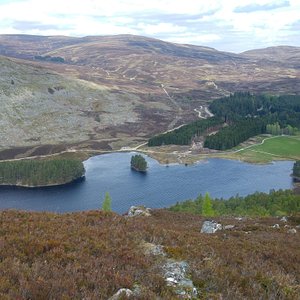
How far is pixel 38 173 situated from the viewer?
145 metres

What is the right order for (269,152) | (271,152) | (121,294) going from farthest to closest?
(271,152), (269,152), (121,294)

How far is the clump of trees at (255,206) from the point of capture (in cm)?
8209

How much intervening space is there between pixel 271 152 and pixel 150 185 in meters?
74.4

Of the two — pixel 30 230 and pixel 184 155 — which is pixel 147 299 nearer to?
pixel 30 230

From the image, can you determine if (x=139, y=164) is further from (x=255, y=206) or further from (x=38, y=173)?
(x=255, y=206)

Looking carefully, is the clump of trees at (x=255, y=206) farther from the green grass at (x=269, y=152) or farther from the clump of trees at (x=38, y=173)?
the green grass at (x=269, y=152)

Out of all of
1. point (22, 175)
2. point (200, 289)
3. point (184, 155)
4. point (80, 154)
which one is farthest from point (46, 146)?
point (200, 289)

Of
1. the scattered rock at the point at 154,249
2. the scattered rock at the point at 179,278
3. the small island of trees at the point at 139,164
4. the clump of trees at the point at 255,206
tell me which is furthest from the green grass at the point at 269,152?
the scattered rock at the point at 179,278

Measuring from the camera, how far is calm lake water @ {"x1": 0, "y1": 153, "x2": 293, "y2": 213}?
393 ft

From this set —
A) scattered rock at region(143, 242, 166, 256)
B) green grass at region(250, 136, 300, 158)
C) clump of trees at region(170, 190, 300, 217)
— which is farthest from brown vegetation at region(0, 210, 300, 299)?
green grass at region(250, 136, 300, 158)

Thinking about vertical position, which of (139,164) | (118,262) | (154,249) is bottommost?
(139,164)

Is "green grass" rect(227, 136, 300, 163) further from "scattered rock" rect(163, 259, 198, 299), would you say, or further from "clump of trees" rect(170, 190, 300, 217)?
"scattered rock" rect(163, 259, 198, 299)

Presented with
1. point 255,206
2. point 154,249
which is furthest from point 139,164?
point 154,249

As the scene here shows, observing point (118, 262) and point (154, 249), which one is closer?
point (118, 262)
